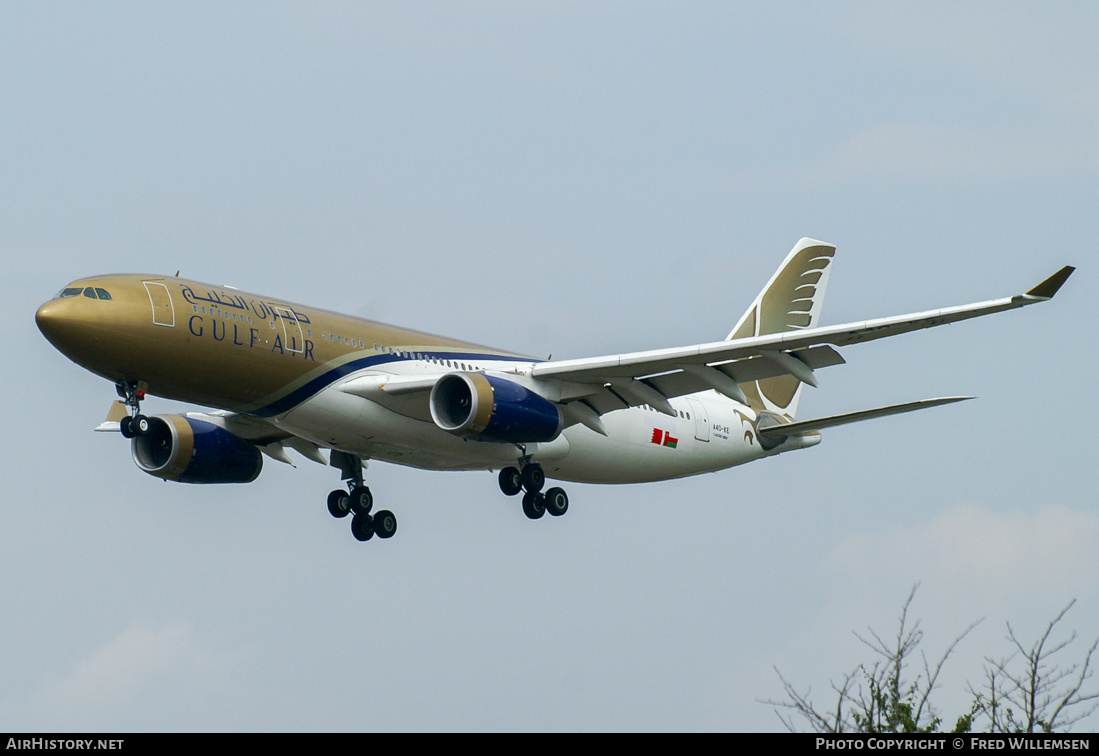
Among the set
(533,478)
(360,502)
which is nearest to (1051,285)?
(533,478)

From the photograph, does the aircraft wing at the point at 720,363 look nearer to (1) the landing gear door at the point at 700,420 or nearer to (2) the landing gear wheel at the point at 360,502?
(1) the landing gear door at the point at 700,420

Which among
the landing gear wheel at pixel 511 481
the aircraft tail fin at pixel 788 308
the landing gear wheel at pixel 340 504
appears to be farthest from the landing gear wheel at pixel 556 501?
the aircraft tail fin at pixel 788 308

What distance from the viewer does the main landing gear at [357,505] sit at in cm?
3850

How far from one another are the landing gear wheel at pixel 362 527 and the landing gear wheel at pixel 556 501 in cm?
516

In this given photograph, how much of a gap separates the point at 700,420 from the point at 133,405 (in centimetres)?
1549

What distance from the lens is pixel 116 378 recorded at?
3072 cm

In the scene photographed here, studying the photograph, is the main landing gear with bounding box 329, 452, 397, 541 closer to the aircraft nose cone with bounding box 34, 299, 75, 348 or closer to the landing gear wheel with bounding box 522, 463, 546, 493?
the landing gear wheel with bounding box 522, 463, 546, 493

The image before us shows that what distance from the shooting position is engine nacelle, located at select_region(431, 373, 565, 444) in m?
32.3

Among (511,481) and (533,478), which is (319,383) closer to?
(511,481)

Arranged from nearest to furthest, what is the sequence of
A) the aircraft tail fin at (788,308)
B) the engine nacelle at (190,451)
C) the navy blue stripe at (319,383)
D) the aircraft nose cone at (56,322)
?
the aircraft nose cone at (56,322)
the navy blue stripe at (319,383)
the engine nacelle at (190,451)
the aircraft tail fin at (788,308)

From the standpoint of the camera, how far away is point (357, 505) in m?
38.5

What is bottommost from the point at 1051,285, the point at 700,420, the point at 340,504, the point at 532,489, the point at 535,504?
the point at 1051,285
